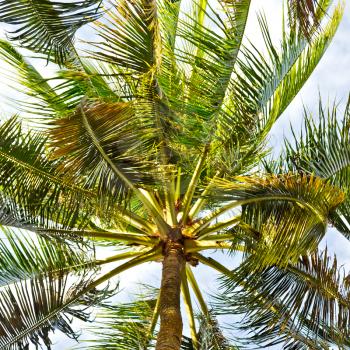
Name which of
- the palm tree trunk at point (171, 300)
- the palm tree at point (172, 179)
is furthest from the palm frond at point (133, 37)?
the palm tree trunk at point (171, 300)

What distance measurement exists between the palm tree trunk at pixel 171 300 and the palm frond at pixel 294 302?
0.62m

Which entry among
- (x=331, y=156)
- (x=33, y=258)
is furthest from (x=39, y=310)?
(x=331, y=156)

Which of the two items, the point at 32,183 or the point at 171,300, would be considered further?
the point at 32,183

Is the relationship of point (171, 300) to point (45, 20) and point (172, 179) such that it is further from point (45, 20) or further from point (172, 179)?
point (45, 20)

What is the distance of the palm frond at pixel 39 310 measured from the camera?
5.99m

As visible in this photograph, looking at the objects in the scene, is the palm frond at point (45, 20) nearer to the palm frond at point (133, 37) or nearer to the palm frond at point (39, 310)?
the palm frond at point (133, 37)

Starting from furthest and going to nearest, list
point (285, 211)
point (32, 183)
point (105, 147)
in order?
point (32, 183), point (285, 211), point (105, 147)

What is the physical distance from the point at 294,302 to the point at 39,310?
249 centimetres

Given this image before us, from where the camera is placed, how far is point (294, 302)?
21.9 ft

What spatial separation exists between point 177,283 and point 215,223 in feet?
3.87

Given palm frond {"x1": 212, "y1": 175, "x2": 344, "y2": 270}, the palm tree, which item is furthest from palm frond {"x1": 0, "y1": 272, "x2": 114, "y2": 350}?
palm frond {"x1": 212, "y1": 175, "x2": 344, "y2": 270}

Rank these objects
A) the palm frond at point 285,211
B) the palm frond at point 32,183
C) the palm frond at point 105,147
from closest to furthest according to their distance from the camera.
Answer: the palm frond at point 105,147
the palm frond at point 285,211
the palm frond at point 32,183

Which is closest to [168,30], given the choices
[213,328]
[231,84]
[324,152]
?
[231,84]

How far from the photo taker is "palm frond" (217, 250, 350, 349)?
249 inches
